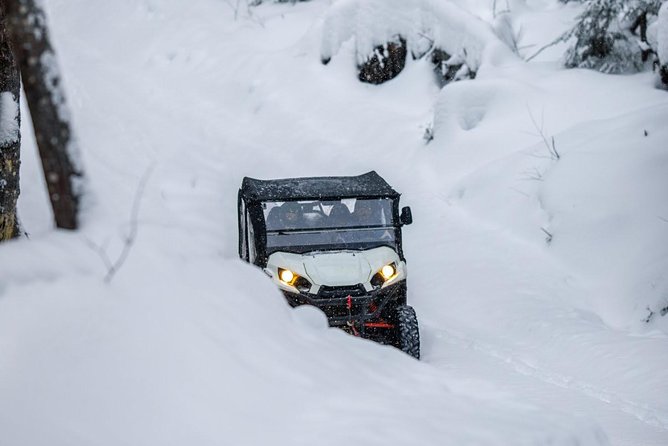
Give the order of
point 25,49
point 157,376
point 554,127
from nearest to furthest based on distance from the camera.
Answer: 1. point 157,376
2. point 25,49
3. point 554,127

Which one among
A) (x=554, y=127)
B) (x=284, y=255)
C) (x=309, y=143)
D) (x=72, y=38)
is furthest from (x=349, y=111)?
(x=72, y=38)

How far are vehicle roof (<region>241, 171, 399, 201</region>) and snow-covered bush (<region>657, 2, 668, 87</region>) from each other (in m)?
5.18

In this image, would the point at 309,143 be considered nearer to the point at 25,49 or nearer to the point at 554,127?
the point at 554,127

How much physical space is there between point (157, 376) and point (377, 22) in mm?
12391

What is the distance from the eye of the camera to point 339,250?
626 centimetres

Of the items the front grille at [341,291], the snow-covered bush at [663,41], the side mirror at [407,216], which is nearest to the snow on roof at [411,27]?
the snow-covered bush at [663,41]

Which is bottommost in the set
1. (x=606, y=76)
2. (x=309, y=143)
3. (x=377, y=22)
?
(x=309, y=143)

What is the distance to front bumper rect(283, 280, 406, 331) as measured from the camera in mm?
5914

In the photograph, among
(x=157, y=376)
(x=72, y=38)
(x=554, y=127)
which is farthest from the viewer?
(x=72, y=38)

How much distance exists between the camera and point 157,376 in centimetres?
237

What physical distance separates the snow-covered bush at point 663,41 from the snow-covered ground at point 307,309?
0.35 meters

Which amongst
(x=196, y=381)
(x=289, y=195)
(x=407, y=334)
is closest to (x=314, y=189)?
(x=289, y=195)

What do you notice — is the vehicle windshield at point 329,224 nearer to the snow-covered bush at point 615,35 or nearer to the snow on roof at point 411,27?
the snow-covered bush at point 615,35

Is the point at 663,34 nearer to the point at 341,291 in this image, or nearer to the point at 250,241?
the point at 341,291
